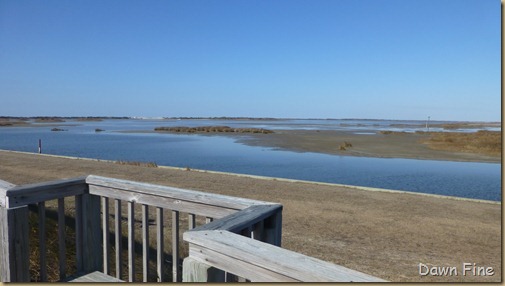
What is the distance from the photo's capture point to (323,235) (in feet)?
21.5

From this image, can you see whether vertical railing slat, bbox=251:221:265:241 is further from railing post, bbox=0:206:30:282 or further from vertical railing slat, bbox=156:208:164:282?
railing post, bbox=0:206:30:282

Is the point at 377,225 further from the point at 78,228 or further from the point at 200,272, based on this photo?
the point at 200,272

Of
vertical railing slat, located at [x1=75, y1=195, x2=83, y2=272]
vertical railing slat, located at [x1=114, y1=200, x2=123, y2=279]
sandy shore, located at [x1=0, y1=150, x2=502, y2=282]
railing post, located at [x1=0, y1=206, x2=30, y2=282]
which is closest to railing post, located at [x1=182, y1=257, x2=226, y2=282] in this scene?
vertical railing slat, located at [x1=114, y1=200, x2=123, y2=279]

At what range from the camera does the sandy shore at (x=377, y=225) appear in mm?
5453

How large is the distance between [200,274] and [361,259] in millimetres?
4069

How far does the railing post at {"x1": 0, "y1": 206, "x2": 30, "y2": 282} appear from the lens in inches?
117

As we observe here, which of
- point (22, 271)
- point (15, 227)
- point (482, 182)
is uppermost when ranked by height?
point (15, 227)

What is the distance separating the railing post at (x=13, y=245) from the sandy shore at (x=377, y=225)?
12.0 feet

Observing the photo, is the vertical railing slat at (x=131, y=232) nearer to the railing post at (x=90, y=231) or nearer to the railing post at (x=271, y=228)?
the railing post at (x=90, y=231)

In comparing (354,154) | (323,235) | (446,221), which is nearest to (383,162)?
(354,154)

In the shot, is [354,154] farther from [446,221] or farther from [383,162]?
[446,221]

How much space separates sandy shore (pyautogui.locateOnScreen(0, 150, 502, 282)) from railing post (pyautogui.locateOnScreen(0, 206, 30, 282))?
12.0 ft

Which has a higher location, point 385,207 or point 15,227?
point 15,227

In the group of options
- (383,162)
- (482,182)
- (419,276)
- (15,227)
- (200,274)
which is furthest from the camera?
(383,162)
